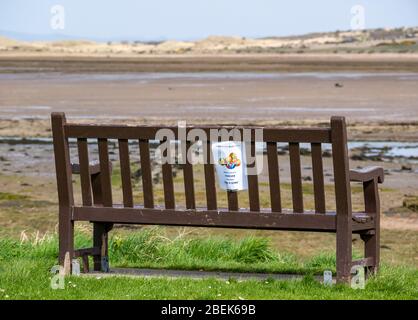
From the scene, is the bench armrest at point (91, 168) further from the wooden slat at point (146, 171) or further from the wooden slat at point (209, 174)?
the wooden slat at point (209, 174)

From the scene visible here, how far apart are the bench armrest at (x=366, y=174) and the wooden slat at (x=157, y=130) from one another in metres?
0.35

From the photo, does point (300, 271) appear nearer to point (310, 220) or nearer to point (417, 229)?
point (310, 220)

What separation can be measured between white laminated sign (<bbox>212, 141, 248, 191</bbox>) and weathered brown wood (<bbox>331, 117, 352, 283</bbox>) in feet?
2.16

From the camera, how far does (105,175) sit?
24.3 feet

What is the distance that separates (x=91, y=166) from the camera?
7.60 m

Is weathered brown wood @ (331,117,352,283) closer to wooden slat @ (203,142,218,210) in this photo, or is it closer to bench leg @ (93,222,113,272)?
wooden slat @ (203,142,218,210)

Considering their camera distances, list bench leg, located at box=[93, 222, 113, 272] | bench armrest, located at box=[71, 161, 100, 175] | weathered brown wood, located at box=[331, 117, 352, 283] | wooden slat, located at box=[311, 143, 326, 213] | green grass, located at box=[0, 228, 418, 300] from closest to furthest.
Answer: green grass, located at box=[0, 228, 418, 300]
weathered brown wood, located at box=[331, 117, 352, 283]
wooden slat, located at box=[311, 143, 326, 213]
bench armrest, located at box=[71, 161, 100, 175]
bench leg, located at box=[93, 222, 113, 272]

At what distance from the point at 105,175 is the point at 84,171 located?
0.14 m

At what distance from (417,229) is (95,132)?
20.7 feet

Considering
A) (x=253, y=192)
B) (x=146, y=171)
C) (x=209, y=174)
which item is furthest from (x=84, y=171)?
(x=253, y=192)

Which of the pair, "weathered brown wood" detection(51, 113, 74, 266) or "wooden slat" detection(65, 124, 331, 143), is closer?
"wooden slat" detection(65, 124, 331, 143)

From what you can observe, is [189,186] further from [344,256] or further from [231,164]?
[344,256]

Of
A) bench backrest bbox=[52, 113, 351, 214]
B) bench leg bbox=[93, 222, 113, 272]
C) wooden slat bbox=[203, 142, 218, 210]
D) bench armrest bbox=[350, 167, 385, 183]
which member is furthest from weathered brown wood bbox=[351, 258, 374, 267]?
bench leg bbox=[93, 222, 113, 272]

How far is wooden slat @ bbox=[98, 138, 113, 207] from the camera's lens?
289 inches
